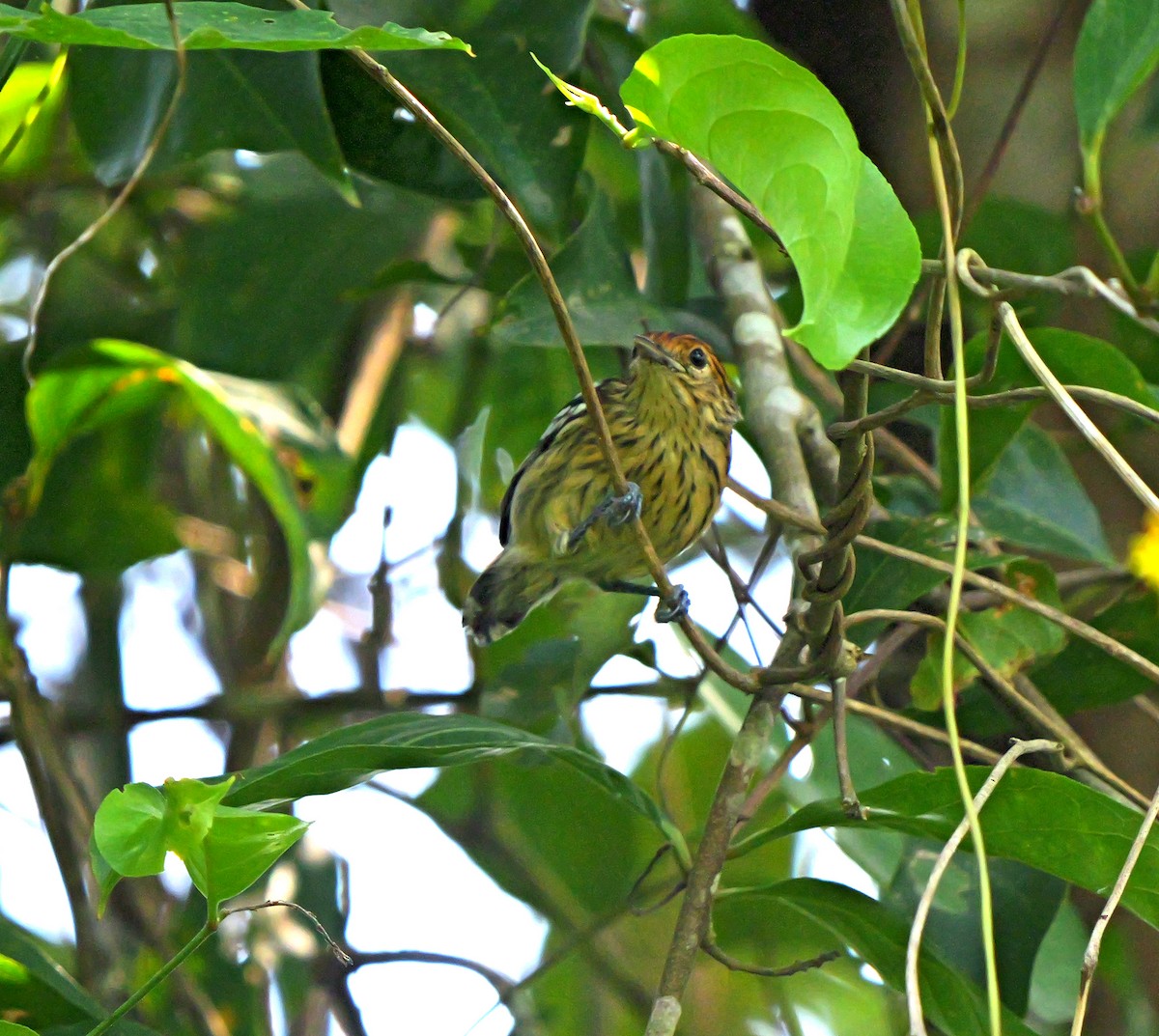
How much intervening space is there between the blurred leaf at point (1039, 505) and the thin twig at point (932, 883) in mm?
949

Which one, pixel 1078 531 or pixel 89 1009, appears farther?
pixel 1078 531

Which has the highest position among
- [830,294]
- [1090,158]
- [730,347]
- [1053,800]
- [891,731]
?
[730,347]

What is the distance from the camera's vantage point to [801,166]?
4.53 ft

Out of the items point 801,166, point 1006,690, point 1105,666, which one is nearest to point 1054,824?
point 1006,690

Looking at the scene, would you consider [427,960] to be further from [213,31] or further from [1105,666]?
[213,31]

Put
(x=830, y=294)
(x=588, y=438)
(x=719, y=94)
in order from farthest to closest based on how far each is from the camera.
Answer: (x=588, y=438) < (x=719, y=94) < (x=830, y=294)

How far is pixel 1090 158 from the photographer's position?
2219 millimetres

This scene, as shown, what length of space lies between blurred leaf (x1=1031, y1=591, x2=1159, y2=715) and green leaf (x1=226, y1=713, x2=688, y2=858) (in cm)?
104

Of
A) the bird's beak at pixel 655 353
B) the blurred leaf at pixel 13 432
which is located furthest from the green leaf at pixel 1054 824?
the blurred leaf at pixel 13 432

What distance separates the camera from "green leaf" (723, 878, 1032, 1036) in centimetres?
213

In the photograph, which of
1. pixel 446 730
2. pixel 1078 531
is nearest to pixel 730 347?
pixel 1078 531

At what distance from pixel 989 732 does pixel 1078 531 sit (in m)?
0.48

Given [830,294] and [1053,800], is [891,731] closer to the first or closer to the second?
[1053,800]

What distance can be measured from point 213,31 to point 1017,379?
1.69 m
